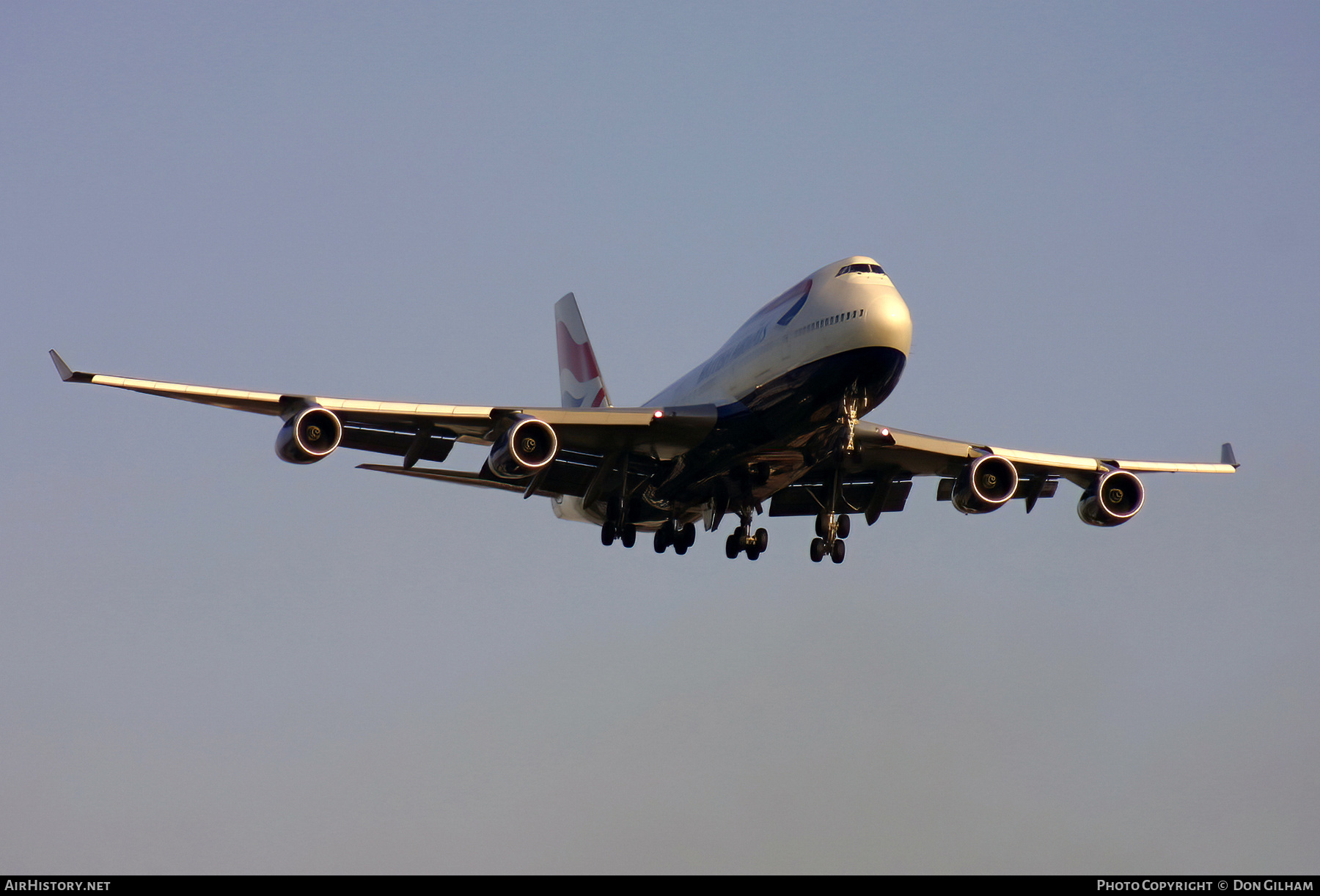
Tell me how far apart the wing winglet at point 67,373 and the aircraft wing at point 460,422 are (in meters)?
1.77

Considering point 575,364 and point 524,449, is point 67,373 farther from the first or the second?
point 575,364

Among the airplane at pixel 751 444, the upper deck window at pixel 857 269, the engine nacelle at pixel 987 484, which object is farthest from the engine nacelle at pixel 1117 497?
the upper deck window at pixel 857 269

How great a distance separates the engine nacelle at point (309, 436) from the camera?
33.7 metres

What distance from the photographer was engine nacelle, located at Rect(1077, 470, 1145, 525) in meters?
41.8

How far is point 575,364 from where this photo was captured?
181 ft

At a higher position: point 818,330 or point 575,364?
point 575,364

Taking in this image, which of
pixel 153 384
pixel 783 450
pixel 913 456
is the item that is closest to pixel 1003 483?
pixel 913 456

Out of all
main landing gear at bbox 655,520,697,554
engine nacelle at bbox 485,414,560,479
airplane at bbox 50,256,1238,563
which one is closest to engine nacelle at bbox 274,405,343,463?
airplane at bbox 50,256,1238,563

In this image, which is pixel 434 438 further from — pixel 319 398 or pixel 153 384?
pixel 153 384

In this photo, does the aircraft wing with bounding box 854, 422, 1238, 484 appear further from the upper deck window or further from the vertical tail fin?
the vertical tail fin

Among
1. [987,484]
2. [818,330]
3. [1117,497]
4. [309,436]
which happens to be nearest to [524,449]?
[309,436]

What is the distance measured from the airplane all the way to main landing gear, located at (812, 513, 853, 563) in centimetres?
6

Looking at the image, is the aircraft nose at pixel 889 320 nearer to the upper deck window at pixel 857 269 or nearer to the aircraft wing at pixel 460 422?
the upper deck window at pixel 857 269

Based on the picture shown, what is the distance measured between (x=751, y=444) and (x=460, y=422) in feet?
25.2
